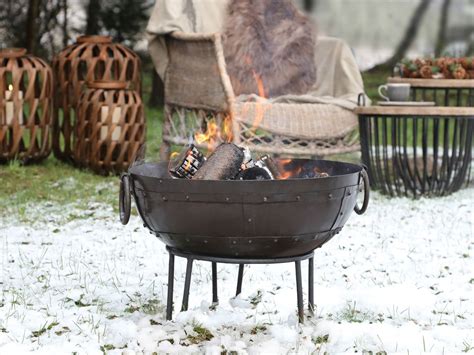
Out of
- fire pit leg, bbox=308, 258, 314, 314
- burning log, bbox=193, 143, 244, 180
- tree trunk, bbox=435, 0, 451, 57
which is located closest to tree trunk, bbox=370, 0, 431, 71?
tree trunk, bbox=435, 0, 451, 57

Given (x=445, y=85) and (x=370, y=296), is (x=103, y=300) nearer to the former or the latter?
(x=370, y=296)

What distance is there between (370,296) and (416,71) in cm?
274

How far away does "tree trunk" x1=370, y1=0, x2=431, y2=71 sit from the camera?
1033cm

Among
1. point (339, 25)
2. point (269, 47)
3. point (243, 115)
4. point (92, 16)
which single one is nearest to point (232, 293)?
point (243, 115)

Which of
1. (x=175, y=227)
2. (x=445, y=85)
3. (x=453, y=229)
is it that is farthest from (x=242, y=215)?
(x=445, y=85)

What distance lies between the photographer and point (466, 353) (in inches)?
87.5

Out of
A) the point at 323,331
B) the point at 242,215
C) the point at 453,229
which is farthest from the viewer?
the point at 453,229

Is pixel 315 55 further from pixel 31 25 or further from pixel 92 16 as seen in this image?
pixel 92 16

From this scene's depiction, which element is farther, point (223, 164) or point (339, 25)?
point (339, 25)

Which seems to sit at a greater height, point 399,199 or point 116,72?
point 116,72

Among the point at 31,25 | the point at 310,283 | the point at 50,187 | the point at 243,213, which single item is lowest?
the point at 50,187

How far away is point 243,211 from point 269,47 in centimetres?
309

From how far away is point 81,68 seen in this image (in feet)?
17.2

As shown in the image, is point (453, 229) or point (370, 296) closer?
point (370, 296)
